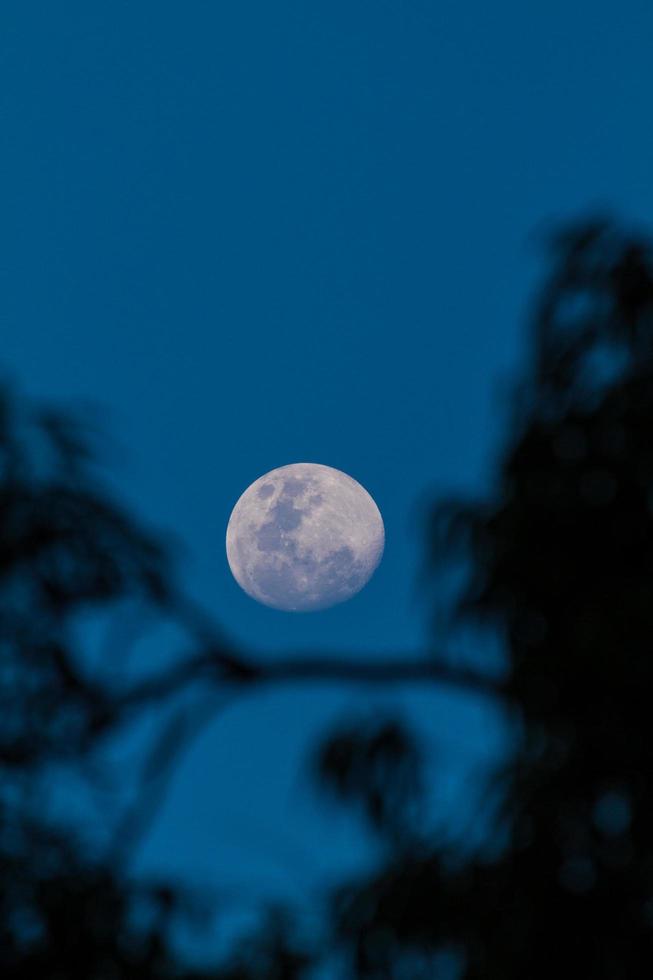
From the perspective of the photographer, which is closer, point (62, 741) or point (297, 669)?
point (297, 669)

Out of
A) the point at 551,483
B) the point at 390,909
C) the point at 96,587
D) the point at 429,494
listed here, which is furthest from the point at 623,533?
the point at 96,587

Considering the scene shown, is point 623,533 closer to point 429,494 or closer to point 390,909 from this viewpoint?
point 429,494

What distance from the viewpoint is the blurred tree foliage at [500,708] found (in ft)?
11.1

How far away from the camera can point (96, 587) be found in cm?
383

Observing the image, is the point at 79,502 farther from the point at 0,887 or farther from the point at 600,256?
the point at 600,256

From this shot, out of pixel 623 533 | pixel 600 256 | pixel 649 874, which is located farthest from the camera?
pixel 600 256

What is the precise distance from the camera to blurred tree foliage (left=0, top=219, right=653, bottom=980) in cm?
339

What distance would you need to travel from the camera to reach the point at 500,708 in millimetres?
3529

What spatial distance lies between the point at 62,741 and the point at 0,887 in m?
0.49

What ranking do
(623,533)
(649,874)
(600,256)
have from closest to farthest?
(649,874)
(623,533)
(600,256)

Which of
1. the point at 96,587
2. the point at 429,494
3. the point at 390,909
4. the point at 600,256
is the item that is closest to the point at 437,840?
the point at 390,909

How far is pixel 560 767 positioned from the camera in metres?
3.45

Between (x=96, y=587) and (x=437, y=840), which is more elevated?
(x=96, y=587)

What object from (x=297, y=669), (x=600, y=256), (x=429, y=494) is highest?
(x=600, y=256)
